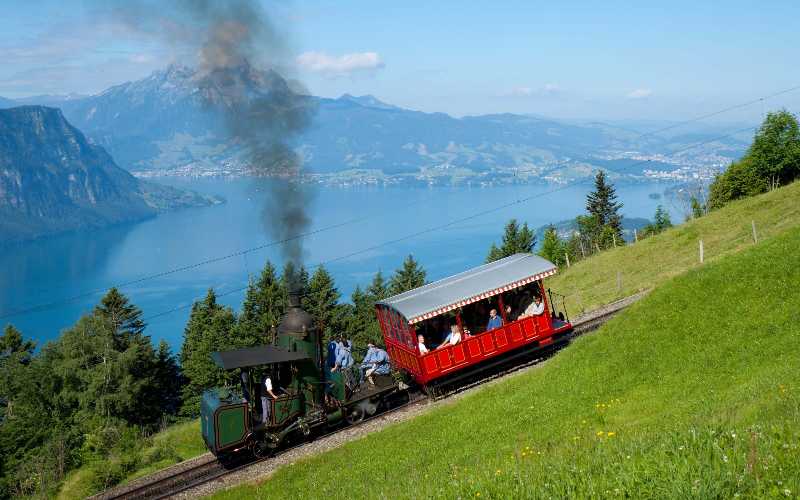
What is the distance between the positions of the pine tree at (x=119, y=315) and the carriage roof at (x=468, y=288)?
4009cm

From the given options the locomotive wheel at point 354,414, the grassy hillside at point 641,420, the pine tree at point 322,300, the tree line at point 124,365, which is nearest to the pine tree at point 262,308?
the tree line at point 124,365

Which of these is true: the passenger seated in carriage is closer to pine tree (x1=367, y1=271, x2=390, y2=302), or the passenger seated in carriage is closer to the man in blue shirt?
the man in blue shirt

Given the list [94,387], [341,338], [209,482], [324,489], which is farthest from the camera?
[94,387]

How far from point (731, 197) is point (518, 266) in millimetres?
44665

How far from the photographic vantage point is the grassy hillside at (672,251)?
97.7 ft

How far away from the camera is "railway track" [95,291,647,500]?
632 inches

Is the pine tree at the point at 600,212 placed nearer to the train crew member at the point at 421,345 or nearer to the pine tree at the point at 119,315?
the pine tree at the point at 119,315

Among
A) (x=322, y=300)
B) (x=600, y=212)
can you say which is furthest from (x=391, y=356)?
(x=600, y=212)

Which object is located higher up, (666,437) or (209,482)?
(666,437)

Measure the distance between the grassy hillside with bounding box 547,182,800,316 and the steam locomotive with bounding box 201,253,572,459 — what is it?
30.3 ft

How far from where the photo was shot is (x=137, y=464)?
19.1 meters

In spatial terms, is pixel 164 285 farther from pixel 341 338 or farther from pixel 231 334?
pixel 341 338

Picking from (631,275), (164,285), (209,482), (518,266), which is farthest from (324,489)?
(164,285)

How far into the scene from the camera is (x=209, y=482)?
52.1 ft
